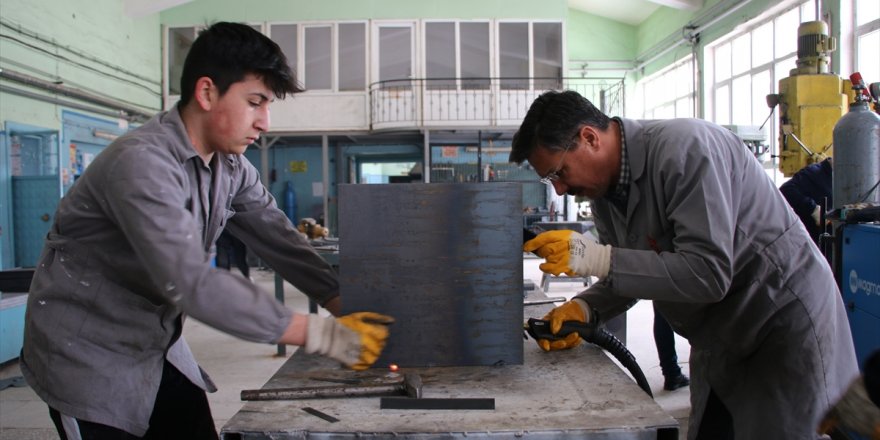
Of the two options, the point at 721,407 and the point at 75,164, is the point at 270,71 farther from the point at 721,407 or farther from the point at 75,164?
the point at 75,164

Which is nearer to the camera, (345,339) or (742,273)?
(345,339)

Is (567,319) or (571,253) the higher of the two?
(571,253)

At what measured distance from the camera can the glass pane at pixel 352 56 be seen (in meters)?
9.93

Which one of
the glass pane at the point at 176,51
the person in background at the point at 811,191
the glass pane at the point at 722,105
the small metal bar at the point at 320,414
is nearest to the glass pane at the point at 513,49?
the glass pane at the point at 722,105

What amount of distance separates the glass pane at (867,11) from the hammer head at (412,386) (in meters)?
6.23

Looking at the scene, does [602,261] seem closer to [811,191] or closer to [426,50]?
[811,191]

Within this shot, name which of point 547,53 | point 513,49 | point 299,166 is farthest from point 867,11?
point 299,166

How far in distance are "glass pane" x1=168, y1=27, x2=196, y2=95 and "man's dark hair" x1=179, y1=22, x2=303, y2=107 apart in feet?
31.4

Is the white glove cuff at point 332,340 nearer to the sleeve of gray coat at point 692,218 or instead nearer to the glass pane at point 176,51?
the sleeve of gray coat at point 692,218

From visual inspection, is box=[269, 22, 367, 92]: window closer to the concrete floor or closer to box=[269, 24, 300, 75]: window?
box=[269, 24, 300, 75]: window

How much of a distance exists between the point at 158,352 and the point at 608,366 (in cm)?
99

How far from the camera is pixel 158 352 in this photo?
126cm

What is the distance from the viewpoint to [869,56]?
18.6ft

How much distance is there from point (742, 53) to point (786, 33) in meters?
1.12
